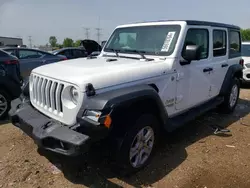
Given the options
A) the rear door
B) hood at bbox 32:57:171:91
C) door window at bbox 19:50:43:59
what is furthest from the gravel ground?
door window at bbox 19:50:43:59

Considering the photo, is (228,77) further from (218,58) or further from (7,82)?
(7,82)

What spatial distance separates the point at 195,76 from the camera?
4297 mm

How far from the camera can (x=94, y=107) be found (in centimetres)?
270

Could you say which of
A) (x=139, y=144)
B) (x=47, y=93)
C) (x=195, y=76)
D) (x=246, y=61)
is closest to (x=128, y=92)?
(x=139, y=144)

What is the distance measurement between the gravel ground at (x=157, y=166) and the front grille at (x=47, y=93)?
578 mm

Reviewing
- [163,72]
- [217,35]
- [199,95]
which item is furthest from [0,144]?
[217,35]

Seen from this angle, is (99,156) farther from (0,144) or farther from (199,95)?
(199,95)

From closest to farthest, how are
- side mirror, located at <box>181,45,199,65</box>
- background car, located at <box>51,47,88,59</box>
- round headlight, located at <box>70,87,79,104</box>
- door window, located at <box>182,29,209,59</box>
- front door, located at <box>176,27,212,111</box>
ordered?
round headlight, located at <box>70,87,79,104</box>, side mirror, located at <box>181,45,199,65</box>, front door, located at <box>176,27,212,111</box>, door window, located at <box>182,29,209,59</box>, background car, located at <box>51,47,88,59</box>

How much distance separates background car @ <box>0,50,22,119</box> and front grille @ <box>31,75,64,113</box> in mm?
2021

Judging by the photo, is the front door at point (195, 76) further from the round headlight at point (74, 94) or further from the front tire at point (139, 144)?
the round headlight at point (74, 94)

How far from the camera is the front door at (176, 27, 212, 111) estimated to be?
13.1 ft

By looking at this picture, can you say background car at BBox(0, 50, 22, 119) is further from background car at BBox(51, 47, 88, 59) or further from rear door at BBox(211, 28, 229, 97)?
background car at BBox(51, 47, 88, 59)

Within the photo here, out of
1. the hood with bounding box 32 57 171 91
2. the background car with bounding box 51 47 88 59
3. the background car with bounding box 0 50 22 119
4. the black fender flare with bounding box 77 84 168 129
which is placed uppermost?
the hood with bounding box 32 57 171 91

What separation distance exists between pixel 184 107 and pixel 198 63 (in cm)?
80
